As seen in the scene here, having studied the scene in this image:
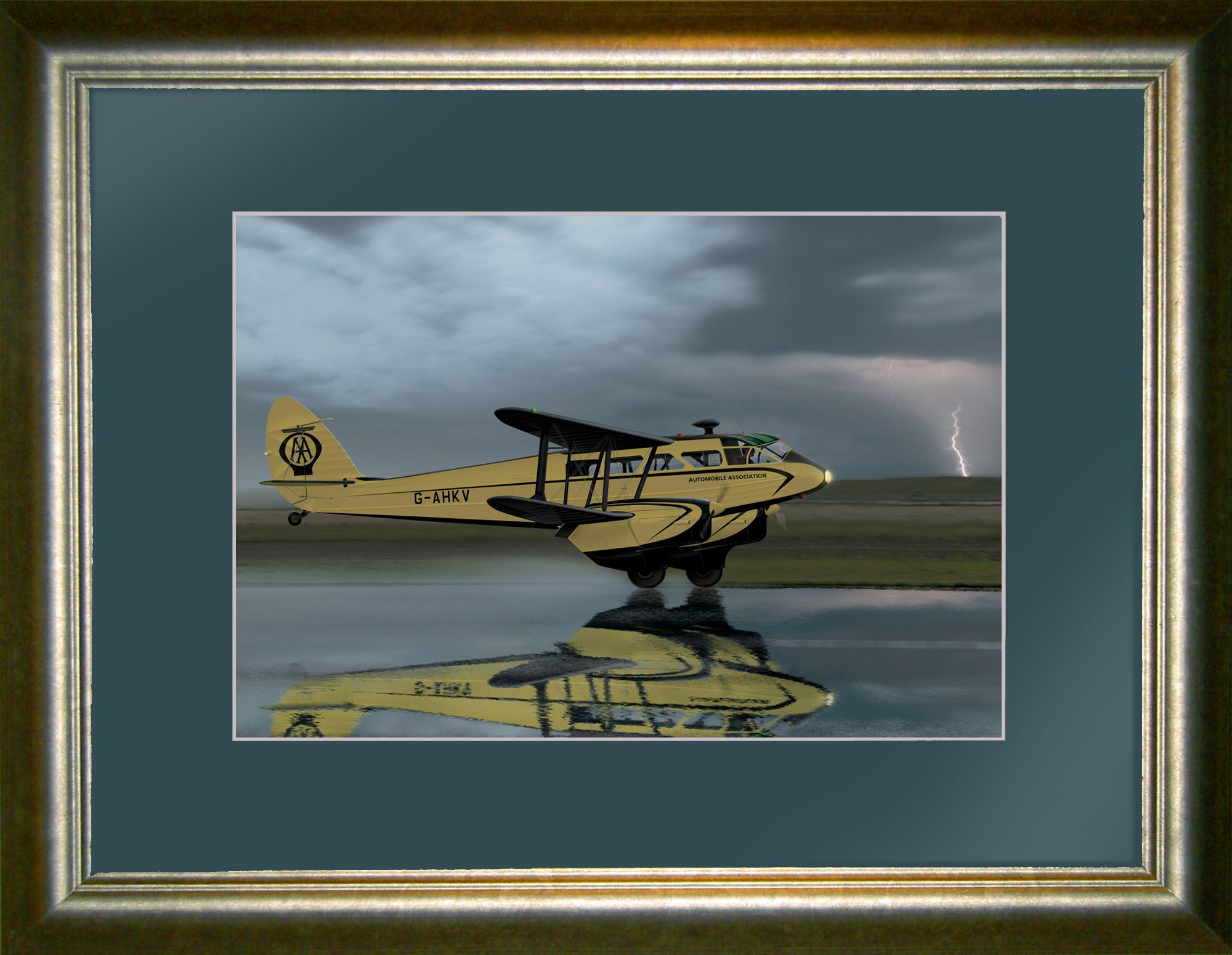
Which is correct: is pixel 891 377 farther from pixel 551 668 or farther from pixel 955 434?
pixel 551 668

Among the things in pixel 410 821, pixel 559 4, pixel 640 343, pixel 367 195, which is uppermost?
pixel 559 4

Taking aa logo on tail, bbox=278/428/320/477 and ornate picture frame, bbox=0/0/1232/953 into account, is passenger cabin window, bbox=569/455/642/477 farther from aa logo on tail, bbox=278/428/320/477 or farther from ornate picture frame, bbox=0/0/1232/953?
ornate picture frame, bbox=0/0/1232/953

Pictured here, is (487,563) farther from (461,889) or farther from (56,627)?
(56,627)

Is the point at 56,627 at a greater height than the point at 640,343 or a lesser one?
lesser

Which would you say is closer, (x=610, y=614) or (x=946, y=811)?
(x=946, y=811)

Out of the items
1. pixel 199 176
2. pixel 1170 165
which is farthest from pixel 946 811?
pixel 199 176

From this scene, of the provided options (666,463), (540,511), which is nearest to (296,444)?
(540,511)

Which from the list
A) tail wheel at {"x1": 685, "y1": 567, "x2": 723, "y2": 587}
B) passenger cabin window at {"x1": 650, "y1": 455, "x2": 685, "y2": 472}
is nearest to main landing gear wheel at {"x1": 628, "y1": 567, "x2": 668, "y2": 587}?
tail wheel at {"x1": 685, "y1": 567, "x2": 723, "y2": 587}
